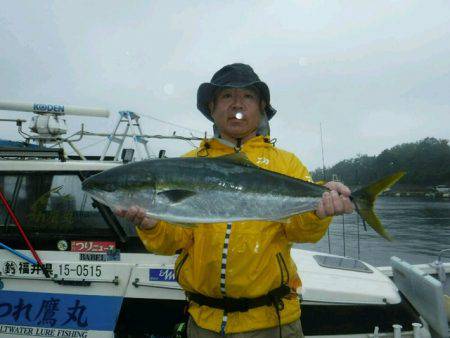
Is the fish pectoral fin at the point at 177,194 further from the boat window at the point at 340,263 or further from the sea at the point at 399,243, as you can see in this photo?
the sea at the point at 399,243

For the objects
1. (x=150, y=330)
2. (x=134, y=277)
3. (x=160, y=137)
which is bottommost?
(x=150, y=330)

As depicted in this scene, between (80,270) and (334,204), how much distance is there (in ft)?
10.7

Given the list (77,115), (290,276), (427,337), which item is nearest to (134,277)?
(290,276)

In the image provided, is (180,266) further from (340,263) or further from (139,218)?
(340,263)

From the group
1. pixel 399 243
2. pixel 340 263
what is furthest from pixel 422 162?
pixel 340 263

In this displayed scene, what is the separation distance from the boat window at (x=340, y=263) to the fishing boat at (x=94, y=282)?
0.33 m

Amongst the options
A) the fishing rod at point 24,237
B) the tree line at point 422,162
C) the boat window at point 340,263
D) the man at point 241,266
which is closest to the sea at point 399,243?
the boat window at point 340,263

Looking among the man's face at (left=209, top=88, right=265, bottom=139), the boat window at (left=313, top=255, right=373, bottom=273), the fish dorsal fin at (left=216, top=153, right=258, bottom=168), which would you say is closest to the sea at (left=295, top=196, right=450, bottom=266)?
the boat window at (left=313, top=255, right=373, bottom=273)

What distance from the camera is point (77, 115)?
19.9ft

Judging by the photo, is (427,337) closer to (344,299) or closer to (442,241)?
(344,299)

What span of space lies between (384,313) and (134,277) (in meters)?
3.19

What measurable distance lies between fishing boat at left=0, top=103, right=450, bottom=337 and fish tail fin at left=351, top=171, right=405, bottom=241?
1.79 metres

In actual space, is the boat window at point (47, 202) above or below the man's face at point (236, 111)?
below

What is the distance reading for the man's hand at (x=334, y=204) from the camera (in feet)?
9.03
